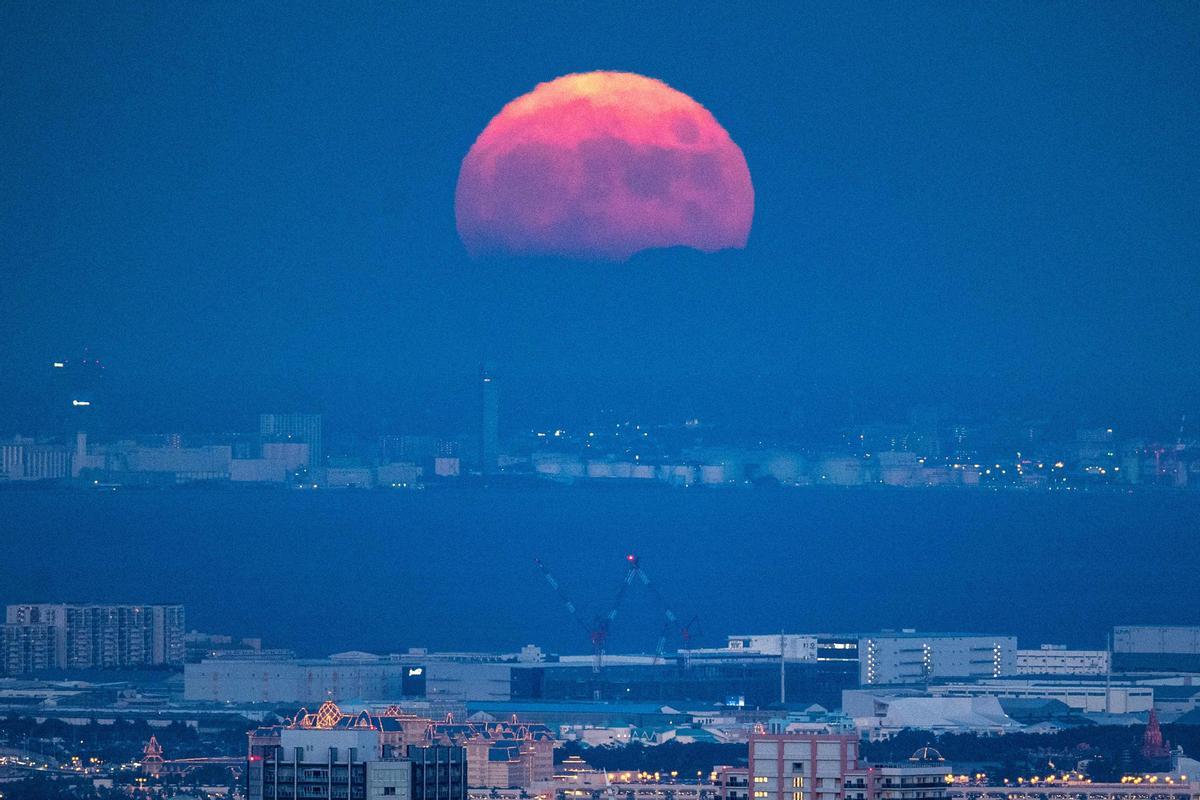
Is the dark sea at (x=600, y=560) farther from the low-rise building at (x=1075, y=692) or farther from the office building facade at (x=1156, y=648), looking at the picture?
the low-rise building at (x=1075, y=692)

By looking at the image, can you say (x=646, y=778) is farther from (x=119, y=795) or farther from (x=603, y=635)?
(x=603, y=635)

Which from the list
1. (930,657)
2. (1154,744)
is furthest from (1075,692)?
(1154,744)

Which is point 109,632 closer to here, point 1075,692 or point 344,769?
point 1075,692

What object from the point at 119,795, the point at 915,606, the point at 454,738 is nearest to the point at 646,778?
the point at 454,738

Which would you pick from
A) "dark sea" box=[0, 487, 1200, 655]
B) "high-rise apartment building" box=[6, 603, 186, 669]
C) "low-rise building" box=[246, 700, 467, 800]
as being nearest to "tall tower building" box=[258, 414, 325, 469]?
"dark sea" box=[0, 487, 1200, 655]

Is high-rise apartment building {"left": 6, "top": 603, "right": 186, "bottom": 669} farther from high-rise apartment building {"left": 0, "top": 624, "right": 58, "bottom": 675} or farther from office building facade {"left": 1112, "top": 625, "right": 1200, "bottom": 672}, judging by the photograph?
office building facade {"left": 1112, "top": 625, "right": 1200, "bottom": 672}
